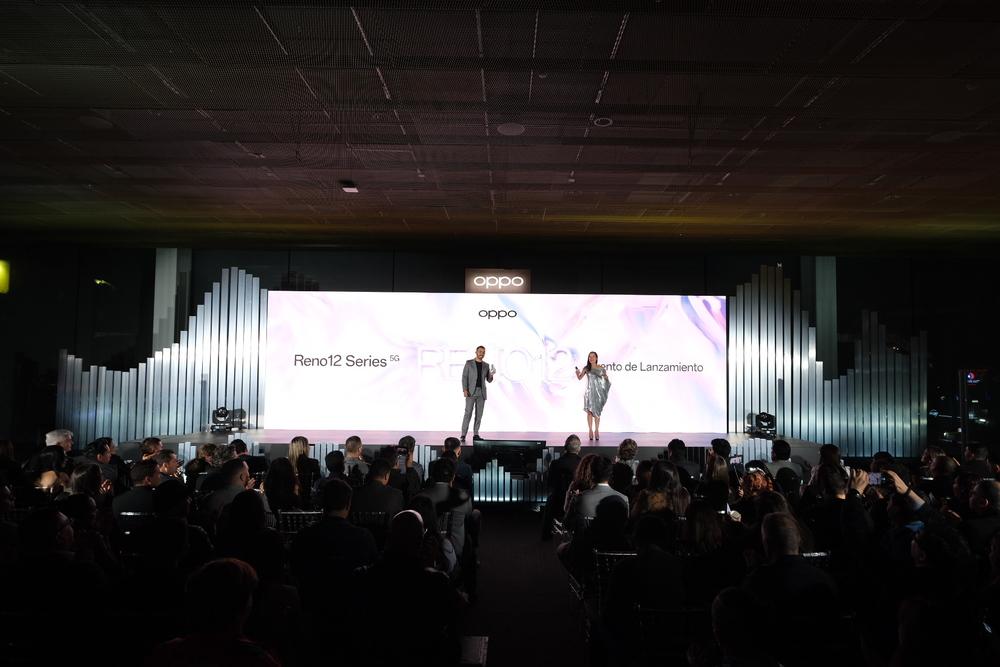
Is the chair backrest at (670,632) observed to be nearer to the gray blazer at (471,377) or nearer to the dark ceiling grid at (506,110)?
the dark ceiling grid at (506,110)

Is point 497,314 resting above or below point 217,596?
above

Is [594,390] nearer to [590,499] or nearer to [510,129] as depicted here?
[510,129]

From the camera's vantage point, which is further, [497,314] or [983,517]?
[497,314]

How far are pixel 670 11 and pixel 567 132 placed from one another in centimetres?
206

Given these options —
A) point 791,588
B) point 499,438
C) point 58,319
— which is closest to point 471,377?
point 499,438

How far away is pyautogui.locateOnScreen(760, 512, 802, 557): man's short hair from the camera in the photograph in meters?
→ 2.90

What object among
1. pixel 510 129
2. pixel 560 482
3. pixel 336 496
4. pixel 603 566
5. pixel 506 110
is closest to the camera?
pixel 336 496

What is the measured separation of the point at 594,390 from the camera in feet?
35.9

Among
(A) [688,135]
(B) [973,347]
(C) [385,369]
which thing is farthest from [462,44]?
(B) [973,347]

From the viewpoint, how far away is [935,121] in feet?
18.1

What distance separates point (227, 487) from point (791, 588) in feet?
11.3

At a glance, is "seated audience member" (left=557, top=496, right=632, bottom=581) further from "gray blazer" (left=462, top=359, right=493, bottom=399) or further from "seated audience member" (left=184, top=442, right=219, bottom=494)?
"gray blazer" (left=462, top=359, right=493, bottom=399)

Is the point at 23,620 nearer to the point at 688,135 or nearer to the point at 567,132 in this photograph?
the point at 567,132

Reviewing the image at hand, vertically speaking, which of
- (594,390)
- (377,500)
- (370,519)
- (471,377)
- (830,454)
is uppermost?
(471,377)
